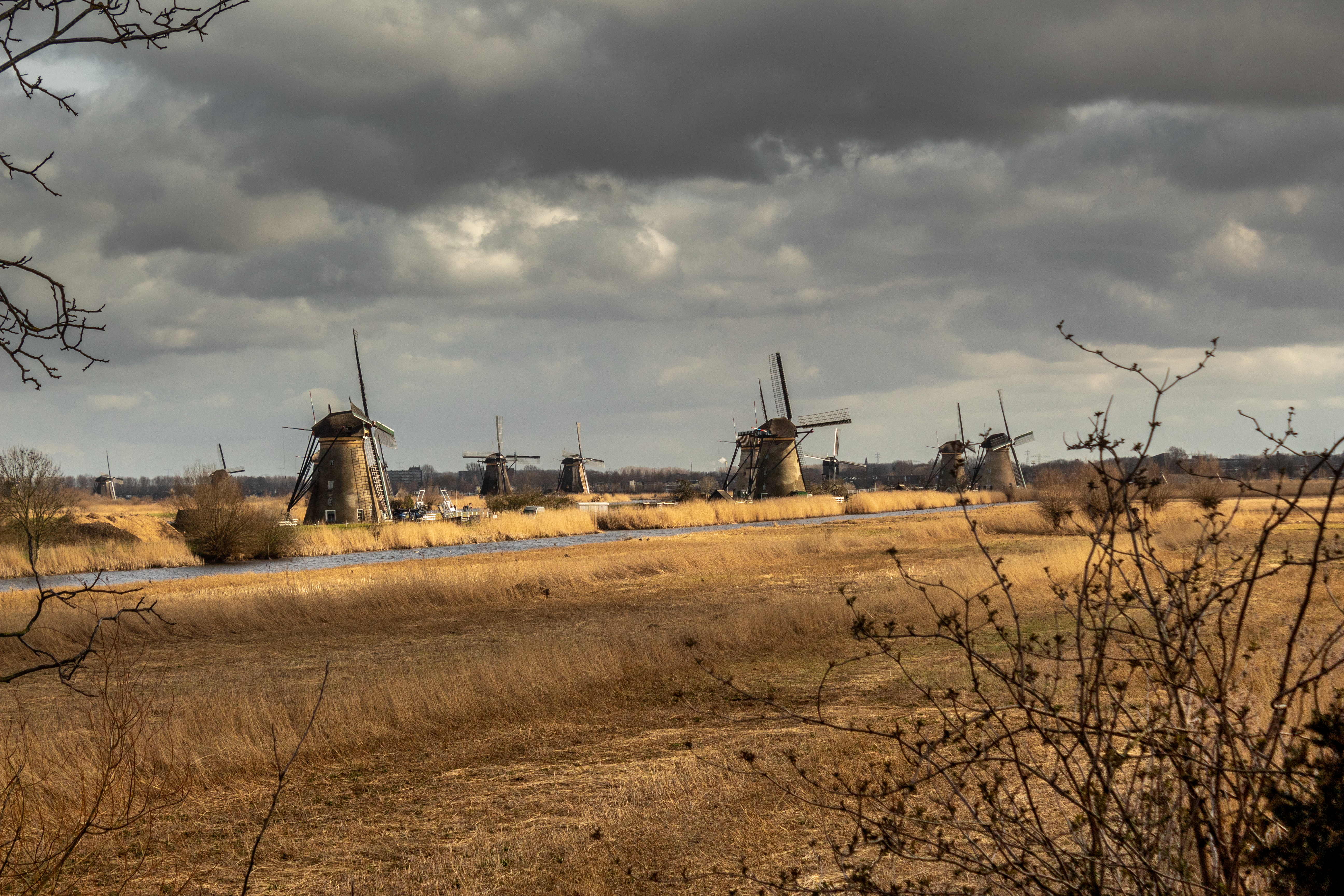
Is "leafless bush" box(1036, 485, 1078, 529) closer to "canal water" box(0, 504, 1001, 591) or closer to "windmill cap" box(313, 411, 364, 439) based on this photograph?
"canal water" box(0, 504, 1001, 591)

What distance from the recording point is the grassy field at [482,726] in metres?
6.68

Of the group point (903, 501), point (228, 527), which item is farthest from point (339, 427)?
point (903, 501)

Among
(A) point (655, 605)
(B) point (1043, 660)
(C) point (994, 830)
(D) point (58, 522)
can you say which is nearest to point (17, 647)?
(A) point (655, 605)

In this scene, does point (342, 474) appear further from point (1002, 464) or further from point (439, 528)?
point (1002, 464)

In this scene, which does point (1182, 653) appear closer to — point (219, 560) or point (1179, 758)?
point (1179, 758)

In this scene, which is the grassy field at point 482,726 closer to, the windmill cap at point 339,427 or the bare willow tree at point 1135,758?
the bare willow tree at point 1135,758

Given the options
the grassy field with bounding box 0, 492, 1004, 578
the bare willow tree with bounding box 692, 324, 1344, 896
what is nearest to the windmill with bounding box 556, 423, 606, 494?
the grassy field with bounding box 0, 492, 1004, 578

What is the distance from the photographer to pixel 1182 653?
3.26 meters

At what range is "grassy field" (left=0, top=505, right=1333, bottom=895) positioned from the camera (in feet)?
21.9

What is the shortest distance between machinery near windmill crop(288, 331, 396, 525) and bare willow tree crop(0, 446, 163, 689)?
17962 millimetres

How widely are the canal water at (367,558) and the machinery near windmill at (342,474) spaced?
1585 cm

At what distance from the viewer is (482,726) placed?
1077 cm

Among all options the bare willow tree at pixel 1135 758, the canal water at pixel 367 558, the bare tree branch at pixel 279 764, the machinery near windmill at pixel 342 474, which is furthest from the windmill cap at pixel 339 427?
the bare willow tree at pixel 1135 758

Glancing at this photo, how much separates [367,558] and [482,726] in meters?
31.4
